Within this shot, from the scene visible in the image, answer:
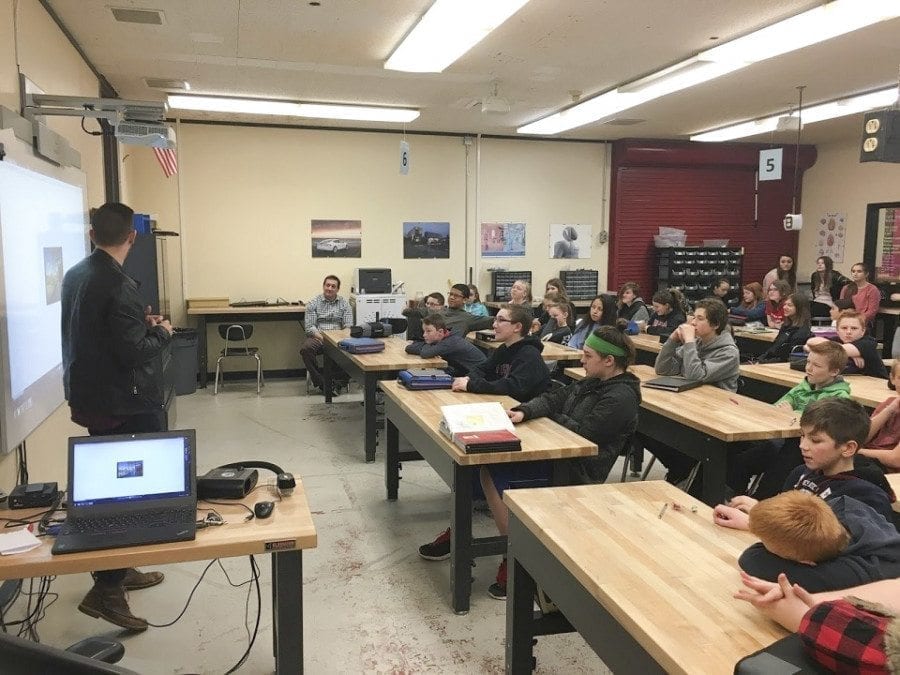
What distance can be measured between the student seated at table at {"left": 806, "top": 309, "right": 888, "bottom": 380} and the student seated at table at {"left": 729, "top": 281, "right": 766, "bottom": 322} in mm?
3744

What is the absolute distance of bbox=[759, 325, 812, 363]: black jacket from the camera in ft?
19.9

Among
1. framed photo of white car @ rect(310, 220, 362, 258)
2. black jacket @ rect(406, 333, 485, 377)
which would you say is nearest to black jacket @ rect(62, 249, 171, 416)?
black jacket @ rect(406, 333, 485, 377)

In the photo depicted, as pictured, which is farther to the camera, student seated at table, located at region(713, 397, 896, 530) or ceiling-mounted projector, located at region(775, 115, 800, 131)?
ceiling-mounted projector, located at region(775, 115, 800, 131)

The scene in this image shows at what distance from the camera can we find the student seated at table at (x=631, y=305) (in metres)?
7.80

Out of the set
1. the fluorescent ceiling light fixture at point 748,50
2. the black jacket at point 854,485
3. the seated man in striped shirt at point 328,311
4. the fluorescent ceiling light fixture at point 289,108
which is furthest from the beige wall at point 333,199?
the black jacket at point 854,485

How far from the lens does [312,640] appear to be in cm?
291

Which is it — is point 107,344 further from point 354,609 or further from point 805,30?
point 805,30

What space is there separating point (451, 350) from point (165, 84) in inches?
153

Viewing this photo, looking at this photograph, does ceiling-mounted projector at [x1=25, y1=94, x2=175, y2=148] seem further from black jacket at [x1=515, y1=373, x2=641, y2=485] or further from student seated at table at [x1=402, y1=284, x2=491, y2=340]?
student seated at table at [x1=402, y1=284, x2=491, y2=340]

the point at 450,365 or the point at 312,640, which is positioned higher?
the point at 450,365

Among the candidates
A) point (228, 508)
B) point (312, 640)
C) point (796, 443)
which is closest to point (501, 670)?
point (312, 640)

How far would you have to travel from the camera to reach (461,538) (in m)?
3.10

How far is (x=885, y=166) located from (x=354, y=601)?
9.89 m

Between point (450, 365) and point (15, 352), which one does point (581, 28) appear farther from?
point (15, 352)
